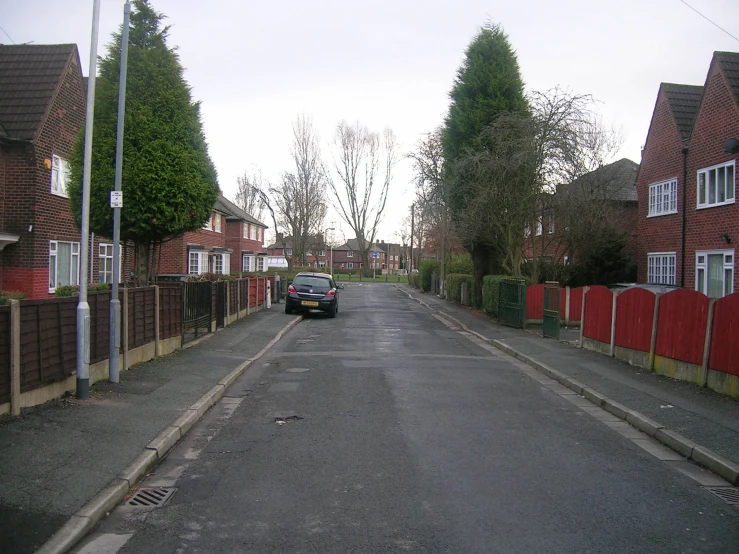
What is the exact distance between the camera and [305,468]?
6004mm

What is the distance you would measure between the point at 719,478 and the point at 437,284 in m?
42.7

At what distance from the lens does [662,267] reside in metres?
24.6

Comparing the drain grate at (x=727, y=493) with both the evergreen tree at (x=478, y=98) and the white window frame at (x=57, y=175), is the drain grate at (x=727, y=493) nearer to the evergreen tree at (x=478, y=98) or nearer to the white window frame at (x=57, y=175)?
the white window frame at (x=57, y=175)

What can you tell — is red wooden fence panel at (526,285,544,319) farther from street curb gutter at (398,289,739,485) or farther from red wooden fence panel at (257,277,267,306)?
red wooden fence panel at (257,277,267,306)

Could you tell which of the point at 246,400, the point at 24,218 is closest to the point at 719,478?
the point at 246,400

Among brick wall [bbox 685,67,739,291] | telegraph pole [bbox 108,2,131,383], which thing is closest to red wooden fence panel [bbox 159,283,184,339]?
telegraph pole [bbox 108,2,131,383]

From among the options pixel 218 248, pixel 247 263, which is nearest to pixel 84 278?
pixel 218 248

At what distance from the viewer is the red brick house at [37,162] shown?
723 inches

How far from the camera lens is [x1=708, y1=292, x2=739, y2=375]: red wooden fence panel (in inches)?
361

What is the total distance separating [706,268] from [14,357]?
2140cm

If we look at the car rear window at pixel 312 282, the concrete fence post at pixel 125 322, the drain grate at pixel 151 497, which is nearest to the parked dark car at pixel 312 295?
the car rear window at pixel 312 282

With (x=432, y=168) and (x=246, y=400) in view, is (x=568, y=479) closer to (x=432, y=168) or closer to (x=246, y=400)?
(x=246, y=400)

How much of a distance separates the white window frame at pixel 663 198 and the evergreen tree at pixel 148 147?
1815 cm

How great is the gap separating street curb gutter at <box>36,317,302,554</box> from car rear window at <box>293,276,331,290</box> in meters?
15.7
